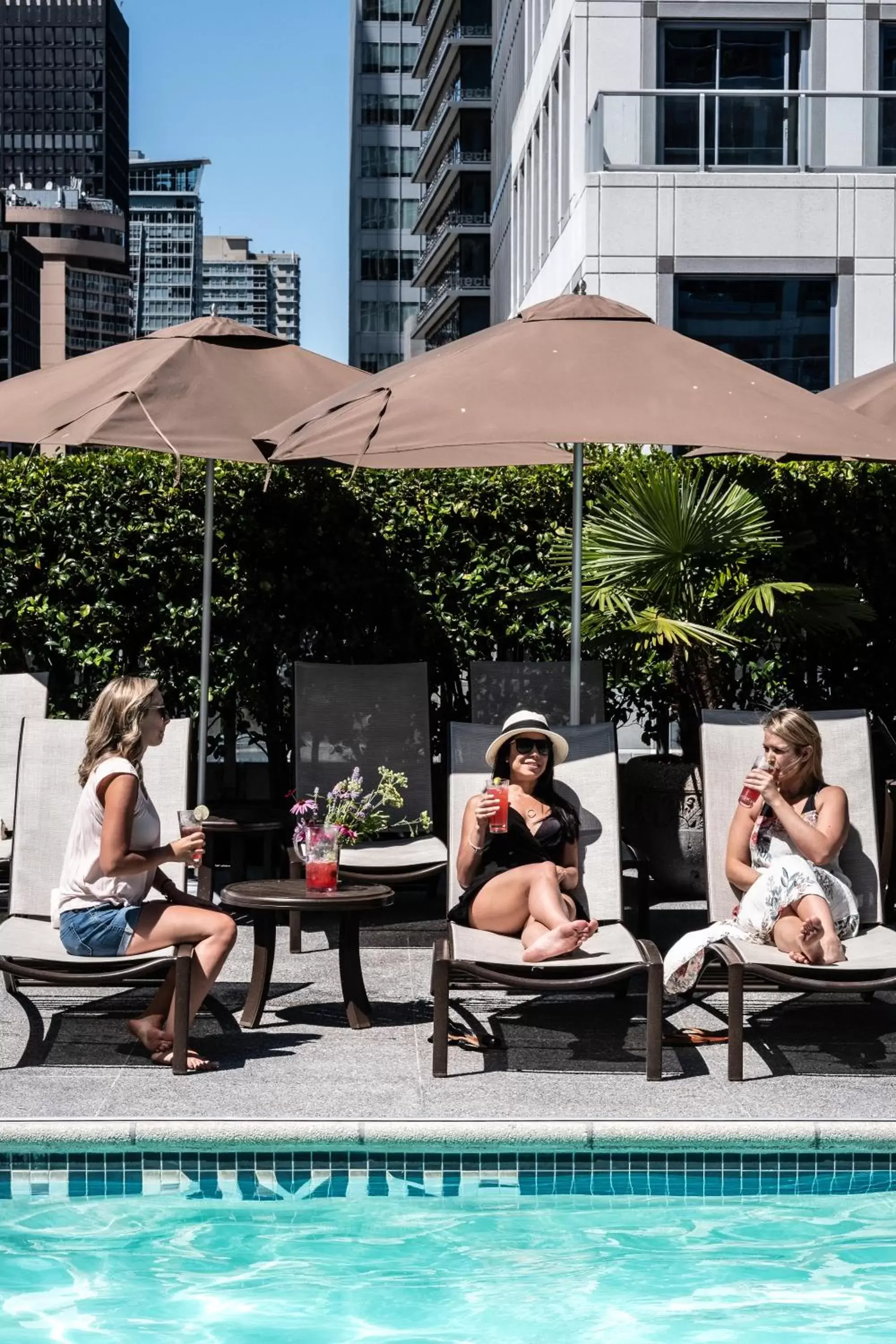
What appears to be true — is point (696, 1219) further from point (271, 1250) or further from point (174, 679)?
point (174, 679)

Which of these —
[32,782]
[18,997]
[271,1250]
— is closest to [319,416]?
[32,782]

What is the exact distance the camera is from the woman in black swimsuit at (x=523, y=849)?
650 centimetres

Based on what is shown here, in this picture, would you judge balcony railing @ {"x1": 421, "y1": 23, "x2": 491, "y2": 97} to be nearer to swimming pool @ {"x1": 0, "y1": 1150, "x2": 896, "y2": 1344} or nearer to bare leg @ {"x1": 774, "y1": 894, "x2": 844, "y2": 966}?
bare leg @ {"x1": 774, "y1": 894, "x2": 844, "y2": 966}

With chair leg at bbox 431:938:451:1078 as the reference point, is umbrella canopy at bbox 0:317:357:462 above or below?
above

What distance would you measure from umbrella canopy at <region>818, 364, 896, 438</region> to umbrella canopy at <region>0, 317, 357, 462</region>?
2.75m

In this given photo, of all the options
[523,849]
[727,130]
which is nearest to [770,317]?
[727,130]

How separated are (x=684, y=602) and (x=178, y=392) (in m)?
2.97

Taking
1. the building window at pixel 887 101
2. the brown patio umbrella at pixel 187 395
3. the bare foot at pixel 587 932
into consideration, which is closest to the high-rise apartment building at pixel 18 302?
the building window at pixel 887 101

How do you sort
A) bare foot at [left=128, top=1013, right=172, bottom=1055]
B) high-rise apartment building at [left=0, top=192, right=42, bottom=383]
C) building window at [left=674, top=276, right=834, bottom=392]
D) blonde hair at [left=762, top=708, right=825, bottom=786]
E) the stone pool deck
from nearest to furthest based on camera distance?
the stone pool deck < bare foot at [left=128, top=1013, right=172, bottom=1055] < blonde hair at [left=762, top=708, right=825, bottom=786] < building window at [left=674, top=276, right=834, bottom=392] < high-rise apartment building at [left=0, top=192, right=42, bottom=383]

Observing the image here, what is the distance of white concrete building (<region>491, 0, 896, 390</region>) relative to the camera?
65.8ft

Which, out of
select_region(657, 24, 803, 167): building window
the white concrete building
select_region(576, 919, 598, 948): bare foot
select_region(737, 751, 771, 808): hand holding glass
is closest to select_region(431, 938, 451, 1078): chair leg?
select_region(576, 919, 598, 948): bare foot

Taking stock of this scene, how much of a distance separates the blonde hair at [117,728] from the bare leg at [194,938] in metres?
0.54

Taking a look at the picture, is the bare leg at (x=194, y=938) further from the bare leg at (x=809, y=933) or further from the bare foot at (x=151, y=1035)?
the bare leg at (x=809, y=933)

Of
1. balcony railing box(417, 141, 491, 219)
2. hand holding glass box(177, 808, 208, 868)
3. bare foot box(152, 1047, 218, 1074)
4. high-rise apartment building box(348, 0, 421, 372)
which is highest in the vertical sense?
high-rise apartment building box(348, 0, 421, 372)
